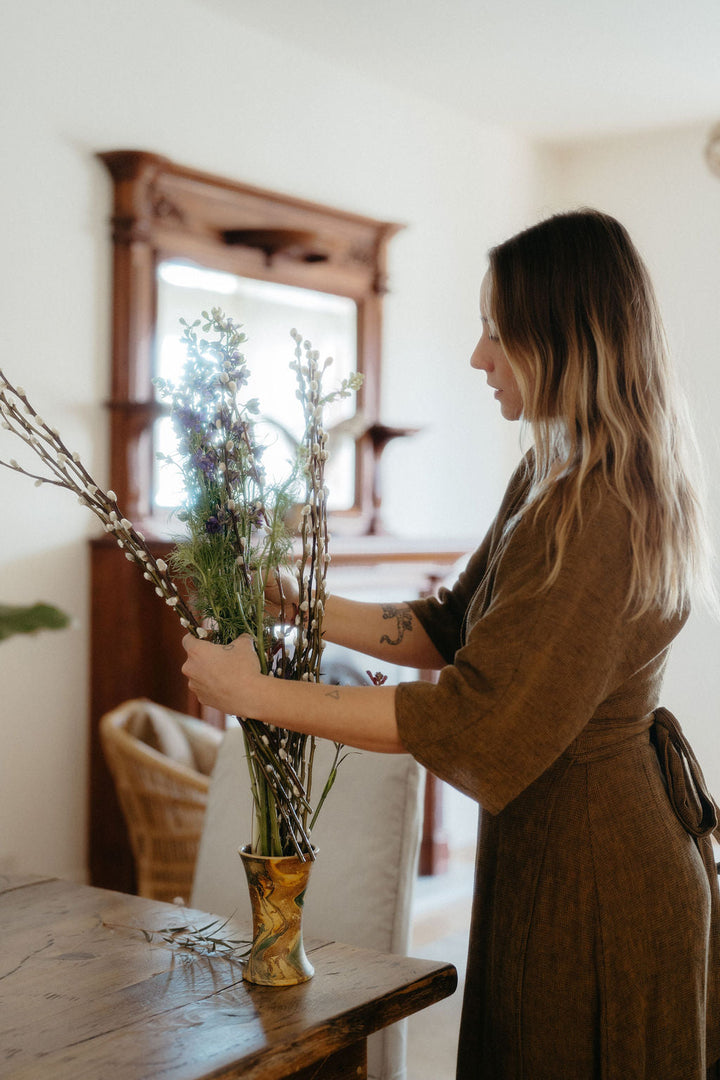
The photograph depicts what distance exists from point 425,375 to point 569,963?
144 inches

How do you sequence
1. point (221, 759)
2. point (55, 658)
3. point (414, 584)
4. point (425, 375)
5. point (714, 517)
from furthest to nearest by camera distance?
point (714, 517) < point (425, 375) < point (414, 584) < point (55, 658) < point (221, 759)

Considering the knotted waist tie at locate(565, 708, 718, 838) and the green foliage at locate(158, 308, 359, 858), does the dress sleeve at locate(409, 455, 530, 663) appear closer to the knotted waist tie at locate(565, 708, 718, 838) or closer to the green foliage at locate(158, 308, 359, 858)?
the knotted waist tie at locate(565, 708, 718, 838)

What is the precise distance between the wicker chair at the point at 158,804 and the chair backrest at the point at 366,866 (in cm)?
132

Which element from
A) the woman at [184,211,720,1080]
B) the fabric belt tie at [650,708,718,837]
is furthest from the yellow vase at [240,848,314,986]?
the fabric belt tie at [650,708,718,837]

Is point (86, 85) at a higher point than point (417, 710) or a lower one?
higher

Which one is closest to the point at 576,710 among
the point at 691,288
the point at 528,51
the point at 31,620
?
the point at 31,620

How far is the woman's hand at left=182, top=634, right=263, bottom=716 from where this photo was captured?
1.17 m

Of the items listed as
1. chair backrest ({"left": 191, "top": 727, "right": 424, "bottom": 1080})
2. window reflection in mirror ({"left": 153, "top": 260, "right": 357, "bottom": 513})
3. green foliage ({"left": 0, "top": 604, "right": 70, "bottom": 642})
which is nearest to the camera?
green foliage ({"left": 0, "top": 604, "right": 70, "bottom": 642})

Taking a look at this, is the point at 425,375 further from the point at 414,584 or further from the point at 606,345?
the point at 606,345

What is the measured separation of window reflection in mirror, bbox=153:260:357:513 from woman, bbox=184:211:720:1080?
2.19 m

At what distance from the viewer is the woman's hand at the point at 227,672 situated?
3.85 ft

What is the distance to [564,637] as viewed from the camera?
1212 millimetres

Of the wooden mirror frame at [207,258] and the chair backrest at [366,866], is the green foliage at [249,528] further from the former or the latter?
the wooden mirror frame at [207,258]

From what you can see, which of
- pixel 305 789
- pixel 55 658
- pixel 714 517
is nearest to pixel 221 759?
pixel 305 789
